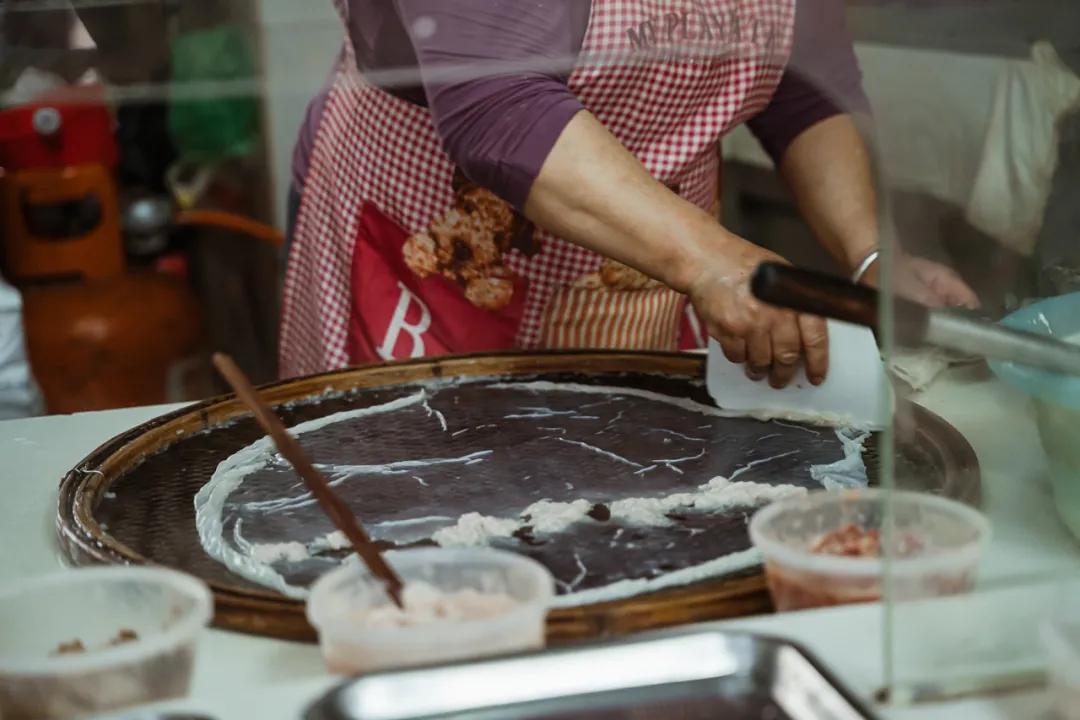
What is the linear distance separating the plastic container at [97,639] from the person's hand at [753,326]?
0.71 m

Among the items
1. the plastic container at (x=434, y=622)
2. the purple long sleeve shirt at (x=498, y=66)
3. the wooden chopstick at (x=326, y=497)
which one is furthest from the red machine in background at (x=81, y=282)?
the plastic container at (x=434, y=622)

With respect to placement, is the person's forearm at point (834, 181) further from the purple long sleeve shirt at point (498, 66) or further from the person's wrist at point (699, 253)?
the person's wrist at point (699, 253)

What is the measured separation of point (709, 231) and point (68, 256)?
2.47 m

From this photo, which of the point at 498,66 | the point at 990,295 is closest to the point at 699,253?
the point at 498,66

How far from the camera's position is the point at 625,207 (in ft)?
4.57

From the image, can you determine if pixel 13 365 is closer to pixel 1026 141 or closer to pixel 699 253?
pixel 699 253

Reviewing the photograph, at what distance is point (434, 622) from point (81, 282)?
9.54 feet

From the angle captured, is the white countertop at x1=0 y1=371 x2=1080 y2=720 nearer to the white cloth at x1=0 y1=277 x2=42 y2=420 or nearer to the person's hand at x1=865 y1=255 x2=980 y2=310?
the person's hand at x1=865 y1=255 x2=980 y2=310

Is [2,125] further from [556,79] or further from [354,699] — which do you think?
[354,699]

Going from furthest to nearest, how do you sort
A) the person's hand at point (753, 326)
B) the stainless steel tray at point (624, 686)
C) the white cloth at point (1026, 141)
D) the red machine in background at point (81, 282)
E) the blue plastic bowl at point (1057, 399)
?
the red machine in background at point (81, 282) < the person's hand at point (753, 326) < the white cloth at point (1026, 141) < the blue plastic bowl at point (1057, 399) < the stainless steel tray at point (624, 686)

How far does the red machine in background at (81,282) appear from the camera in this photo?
318cm

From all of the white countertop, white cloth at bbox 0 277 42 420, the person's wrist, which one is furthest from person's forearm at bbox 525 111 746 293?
white cloth at bbox 0 277 42 420

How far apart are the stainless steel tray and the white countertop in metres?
0.05

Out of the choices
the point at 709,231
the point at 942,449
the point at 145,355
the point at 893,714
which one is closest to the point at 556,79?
the point at 709,231
